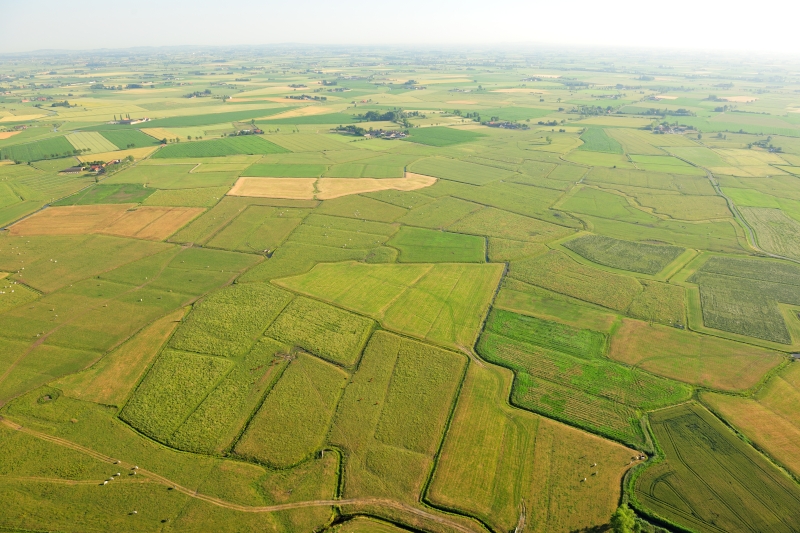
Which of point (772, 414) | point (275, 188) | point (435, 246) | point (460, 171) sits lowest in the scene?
point (772, 414)

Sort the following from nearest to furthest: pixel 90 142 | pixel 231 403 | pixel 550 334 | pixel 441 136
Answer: pixel 231 403, pixel 550 334, pixel 90 142, pixel 441 136

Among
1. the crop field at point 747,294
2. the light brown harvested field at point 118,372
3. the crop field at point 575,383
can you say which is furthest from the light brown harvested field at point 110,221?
the crop field at point 747,294

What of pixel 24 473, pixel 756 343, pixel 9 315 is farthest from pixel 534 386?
pixel 9 315

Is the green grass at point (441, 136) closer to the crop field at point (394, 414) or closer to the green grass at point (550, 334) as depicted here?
the green grass at point (550, 334)

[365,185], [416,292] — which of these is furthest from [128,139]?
[416,292]

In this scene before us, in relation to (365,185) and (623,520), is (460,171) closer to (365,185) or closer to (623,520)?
(365,185)

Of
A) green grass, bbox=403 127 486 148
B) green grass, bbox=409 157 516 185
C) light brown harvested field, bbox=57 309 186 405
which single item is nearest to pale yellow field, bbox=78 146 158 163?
green grass, bbox=409 157 516 185
